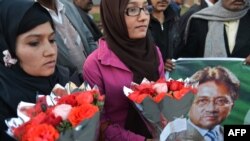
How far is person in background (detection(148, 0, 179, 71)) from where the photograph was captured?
4230 mm

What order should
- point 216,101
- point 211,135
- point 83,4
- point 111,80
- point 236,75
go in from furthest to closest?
1. point 83,4
2. point 236,75
3. point 216,101
4. point 211,135
5. point 111,80

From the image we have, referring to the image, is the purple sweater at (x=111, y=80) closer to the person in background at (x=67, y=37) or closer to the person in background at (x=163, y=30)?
the person in background at (x=67, y=37)

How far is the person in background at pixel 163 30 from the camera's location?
4.23m

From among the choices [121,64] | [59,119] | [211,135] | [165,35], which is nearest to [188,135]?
[211,135]

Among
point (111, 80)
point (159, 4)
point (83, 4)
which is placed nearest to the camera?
point (111, 80)

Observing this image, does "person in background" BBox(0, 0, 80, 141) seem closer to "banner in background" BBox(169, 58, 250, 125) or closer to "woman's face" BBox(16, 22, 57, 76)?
"woman's face" BBox(16, 22, 57, 76)

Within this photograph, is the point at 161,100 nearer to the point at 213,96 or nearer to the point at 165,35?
the point at 213,96

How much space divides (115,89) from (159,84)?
1.06ft

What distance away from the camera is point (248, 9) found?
3574 millimetres

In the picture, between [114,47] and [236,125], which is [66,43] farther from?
[236,125]

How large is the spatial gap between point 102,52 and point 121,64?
14cm

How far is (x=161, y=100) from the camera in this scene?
2205 mm

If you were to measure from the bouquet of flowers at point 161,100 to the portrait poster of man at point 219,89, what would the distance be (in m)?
0.74

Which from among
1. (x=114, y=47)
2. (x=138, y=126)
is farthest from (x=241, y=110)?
(x=114, y=47)
